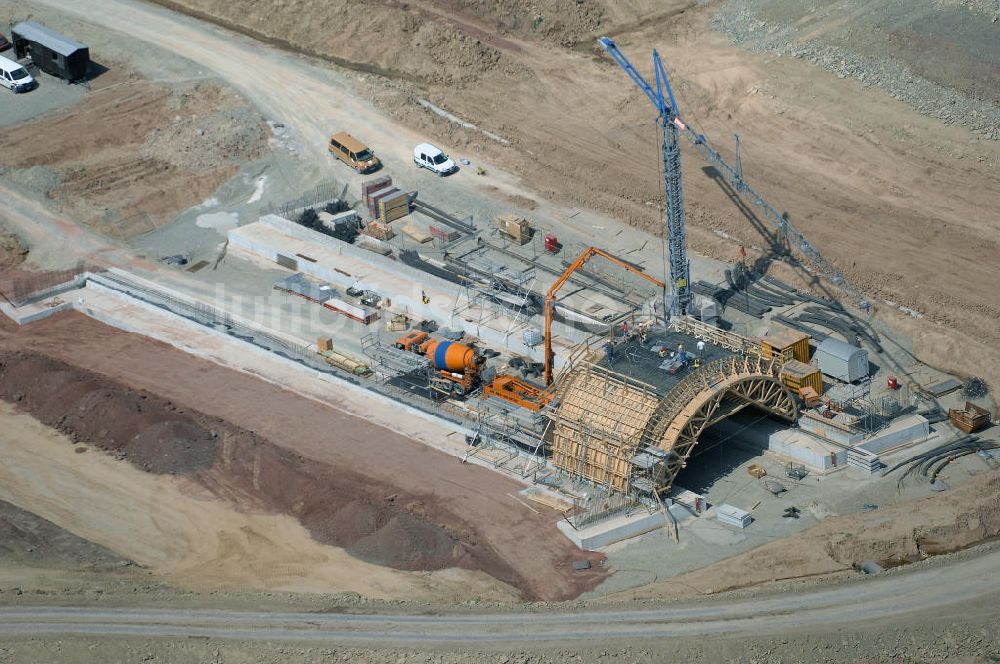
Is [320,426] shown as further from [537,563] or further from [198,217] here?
[198,217]

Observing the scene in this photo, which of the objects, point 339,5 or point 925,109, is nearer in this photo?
point 925,109

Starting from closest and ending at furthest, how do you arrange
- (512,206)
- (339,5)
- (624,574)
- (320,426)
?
(624,574) → (320,426) → (512,206) → (339,5)

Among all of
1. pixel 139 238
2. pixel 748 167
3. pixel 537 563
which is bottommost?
pixel 139 238

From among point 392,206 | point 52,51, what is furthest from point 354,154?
point 52,51

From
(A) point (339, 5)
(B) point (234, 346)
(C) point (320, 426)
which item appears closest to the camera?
(C) point (320, 426)

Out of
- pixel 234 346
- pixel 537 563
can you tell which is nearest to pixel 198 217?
pixel 234 346

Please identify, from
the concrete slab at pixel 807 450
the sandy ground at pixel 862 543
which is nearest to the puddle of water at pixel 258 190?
the concrete slab at pixel 807 450
